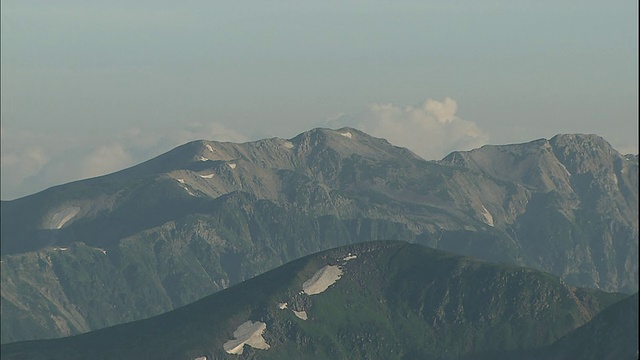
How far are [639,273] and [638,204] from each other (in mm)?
8634

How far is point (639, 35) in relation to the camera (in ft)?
461

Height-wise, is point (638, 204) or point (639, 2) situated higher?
point (639, 2)

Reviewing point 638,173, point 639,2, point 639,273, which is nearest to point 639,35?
point 639,2

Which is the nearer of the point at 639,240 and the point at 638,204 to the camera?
the point at 638,204

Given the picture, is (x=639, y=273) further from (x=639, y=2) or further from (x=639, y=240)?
(x=639, y=2)

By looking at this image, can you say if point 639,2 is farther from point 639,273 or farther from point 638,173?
point 639,273

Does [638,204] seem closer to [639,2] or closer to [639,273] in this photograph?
[639,273]

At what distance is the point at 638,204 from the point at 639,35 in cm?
1846

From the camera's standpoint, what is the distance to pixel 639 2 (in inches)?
5778

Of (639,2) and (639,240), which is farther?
(639,240)

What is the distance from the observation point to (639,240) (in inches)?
6161

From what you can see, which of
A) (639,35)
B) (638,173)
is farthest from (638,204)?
(639,35)

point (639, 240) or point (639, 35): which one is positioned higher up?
point (639, 35)

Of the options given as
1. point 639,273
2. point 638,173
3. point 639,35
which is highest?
point 639,35
